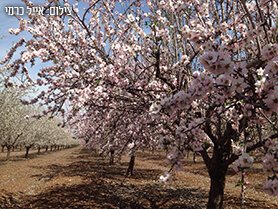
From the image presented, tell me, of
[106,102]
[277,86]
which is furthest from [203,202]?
[277,86]

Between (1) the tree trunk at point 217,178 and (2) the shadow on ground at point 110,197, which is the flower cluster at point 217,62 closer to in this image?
(1) the tree trunk at point 217,178

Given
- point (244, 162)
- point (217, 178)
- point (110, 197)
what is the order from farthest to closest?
point (110, 197)
point (217, 178)
point (244, 162)

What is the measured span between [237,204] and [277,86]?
8.81 metres

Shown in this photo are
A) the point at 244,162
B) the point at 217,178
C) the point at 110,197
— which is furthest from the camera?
the point at 110,197

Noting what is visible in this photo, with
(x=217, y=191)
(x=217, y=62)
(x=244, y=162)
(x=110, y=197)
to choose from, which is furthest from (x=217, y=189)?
(x=110, y=197)

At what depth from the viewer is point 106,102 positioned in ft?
16.7

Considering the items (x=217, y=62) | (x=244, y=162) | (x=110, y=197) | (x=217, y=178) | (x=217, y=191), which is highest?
(x=217, y=62)

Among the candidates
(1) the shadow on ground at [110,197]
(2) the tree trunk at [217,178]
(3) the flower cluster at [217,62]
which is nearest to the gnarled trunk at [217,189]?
(2) the tree trunk at [217,178]

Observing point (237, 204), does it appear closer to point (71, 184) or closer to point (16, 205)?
point (71, 184)

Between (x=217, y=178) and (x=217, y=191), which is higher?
(x=217, y=178)

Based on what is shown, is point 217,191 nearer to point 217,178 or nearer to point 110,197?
point 217,178

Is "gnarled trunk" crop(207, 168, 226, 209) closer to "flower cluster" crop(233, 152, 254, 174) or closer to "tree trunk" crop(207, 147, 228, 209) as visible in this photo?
"tree trunk" crop(207, 147, 228, 209)

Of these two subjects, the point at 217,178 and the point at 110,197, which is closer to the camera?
the point at 217,178

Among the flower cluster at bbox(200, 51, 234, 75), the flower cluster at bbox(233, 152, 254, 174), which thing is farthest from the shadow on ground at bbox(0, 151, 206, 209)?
the flower cluster at bbox(200, 51, 234, 75)
